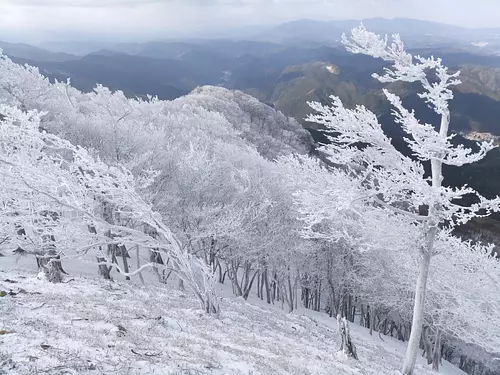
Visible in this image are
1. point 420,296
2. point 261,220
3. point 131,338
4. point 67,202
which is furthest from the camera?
point 261,220

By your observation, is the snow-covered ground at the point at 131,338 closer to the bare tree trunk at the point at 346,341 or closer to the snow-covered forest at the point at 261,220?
the snow-covered forest at the point at 261,220

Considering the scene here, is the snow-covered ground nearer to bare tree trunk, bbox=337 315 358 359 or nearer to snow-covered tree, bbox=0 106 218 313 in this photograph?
bare tree trunk, bbox=337 315 358 359

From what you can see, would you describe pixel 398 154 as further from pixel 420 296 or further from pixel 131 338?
pixel 131 338

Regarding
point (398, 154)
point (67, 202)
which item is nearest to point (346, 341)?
point (398, 154)

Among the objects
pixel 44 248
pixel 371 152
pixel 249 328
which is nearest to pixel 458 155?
pixel 371 152

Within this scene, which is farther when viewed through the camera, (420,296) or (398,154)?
(420,296)

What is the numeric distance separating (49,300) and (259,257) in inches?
694

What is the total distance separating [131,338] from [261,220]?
18.3 metres

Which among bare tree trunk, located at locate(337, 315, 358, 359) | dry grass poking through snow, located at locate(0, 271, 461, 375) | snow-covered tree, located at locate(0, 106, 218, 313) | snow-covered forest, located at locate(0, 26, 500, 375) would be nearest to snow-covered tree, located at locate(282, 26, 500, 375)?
snow-covered forest, located at locate(0, 26, 500, 375)

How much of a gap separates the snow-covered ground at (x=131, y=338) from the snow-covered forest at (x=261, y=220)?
125 mm

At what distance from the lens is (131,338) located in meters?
9.36

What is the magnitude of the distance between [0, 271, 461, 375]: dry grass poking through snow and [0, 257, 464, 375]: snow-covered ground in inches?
0.7

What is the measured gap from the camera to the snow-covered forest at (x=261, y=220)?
36.8ft

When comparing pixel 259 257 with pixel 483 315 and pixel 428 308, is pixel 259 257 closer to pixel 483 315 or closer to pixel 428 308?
pixel 428 308
